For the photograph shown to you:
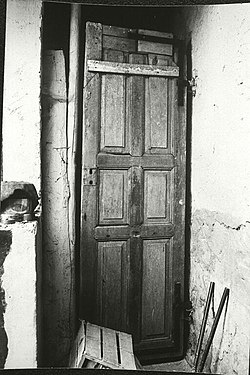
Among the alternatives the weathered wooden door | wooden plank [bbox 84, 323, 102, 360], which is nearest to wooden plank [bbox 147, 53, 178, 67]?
the weathered wooden door

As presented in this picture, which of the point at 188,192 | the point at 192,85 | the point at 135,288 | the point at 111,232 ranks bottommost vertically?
the point at 135,288

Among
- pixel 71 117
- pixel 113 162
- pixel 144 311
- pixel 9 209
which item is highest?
pixel 71 117

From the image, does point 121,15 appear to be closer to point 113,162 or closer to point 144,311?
point 113,162

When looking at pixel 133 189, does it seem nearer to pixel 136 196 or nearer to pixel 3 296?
pixel 136 196

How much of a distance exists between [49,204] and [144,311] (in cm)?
40

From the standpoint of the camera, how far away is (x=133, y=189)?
1052 millimetres

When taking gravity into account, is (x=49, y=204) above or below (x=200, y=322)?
above

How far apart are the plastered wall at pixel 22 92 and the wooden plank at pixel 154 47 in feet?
0.91

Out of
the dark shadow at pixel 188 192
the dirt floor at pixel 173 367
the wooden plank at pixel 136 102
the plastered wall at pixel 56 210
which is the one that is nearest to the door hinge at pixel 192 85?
the dark shadow at pixel 188 192

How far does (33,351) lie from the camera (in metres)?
1.02

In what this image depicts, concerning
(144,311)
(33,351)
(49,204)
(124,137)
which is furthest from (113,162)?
(33,351)

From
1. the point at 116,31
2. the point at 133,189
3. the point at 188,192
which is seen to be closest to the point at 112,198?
the point at 133,189

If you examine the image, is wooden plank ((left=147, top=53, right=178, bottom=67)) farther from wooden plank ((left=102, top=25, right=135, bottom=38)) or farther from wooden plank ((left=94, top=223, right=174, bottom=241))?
wooden plank ((left=94, top=223, right=174, bottom=241))

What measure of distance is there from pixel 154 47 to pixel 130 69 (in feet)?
0.30
